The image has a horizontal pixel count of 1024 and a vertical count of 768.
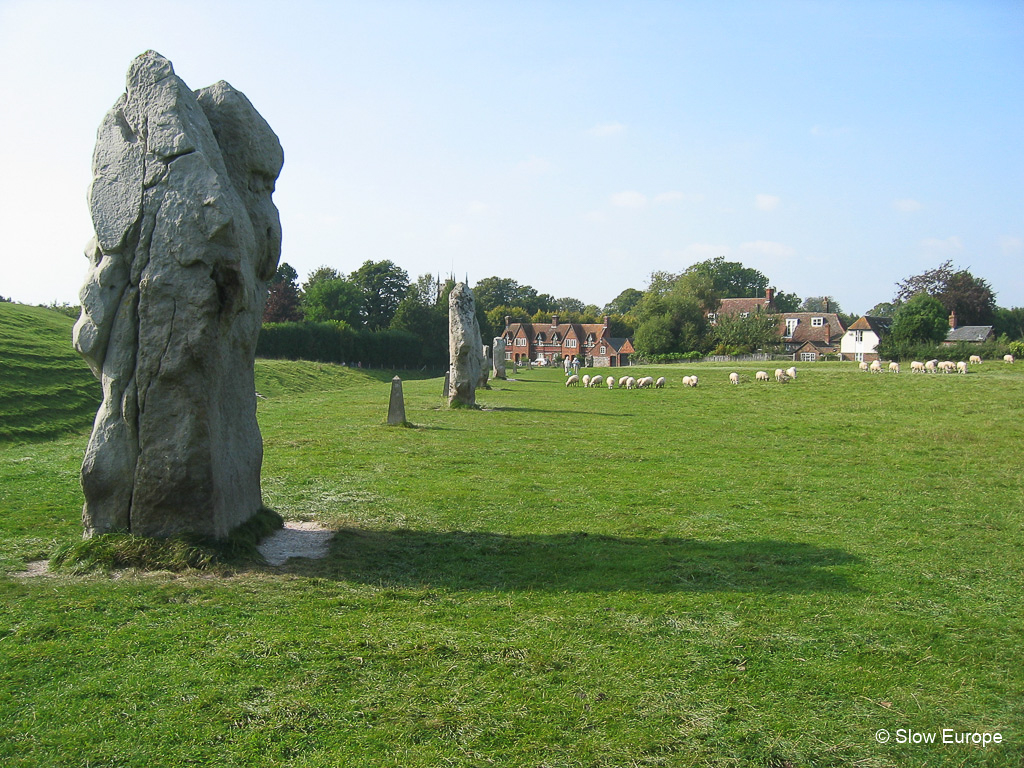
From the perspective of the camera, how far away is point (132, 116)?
7.57 m

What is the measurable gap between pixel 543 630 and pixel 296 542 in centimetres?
370

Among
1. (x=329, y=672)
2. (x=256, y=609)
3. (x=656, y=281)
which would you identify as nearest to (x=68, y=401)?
(x=256, y=609)

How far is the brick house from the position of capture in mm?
99938

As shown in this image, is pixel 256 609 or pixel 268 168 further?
pixel 268 168

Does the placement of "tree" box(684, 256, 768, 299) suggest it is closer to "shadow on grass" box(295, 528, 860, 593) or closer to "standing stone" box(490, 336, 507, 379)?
"standing stone" box(490, 336, 507, 379)

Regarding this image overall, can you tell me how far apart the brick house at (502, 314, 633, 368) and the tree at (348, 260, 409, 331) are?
20.8 metres

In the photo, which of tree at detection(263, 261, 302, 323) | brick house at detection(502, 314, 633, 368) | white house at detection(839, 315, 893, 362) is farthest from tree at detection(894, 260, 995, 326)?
tree at detection(263, 261, 302, 323)

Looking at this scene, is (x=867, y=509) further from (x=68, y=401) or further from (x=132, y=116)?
(x=68, y=401)

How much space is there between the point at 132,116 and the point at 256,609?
16.4ft

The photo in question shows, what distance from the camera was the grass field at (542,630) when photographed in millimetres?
4340

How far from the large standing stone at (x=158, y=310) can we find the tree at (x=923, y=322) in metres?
58.4

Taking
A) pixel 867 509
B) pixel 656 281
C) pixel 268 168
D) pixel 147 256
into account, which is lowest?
pixel 867 509

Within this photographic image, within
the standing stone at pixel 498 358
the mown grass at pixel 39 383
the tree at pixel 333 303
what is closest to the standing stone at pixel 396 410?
the mown grass at pixel 39 383

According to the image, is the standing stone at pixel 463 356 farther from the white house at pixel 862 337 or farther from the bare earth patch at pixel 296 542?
the white house at pixel 862 337
